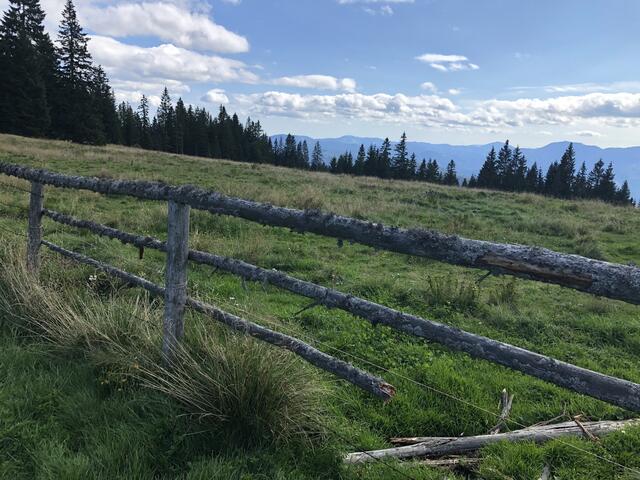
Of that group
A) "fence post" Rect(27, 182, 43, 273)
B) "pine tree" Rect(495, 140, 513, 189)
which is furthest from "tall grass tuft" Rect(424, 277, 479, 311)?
"pine tree" Rect(495, 140, 513, 189)

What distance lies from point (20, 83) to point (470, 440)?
49972 millimetres

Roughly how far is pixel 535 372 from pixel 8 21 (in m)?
56.0

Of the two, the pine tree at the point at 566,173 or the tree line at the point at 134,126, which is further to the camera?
the pine tree at the point at 566,173

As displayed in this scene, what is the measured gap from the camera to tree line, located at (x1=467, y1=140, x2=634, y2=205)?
64250 millimetres

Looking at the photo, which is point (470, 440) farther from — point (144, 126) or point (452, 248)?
point (144, 126)

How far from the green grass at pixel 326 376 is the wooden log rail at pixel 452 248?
0.93 meters

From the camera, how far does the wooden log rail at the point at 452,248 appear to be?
6.08 feet

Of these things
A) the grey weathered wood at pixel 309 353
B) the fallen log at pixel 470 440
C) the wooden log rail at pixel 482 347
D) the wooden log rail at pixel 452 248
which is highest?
the wooden log rail at pixel 452 248

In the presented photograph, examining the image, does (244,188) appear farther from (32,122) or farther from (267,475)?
(32,122)

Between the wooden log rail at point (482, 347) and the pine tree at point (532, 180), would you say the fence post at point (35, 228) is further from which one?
the pine tree at point (532, 180)

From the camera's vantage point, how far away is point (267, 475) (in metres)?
2.49

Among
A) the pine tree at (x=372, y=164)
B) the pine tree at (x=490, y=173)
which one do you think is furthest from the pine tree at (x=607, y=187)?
the pine tree at (x=372, y=164)

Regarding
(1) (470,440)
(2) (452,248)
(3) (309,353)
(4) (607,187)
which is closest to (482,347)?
(2) (452,248)

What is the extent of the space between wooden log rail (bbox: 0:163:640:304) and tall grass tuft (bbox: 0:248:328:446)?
0.89 meters
